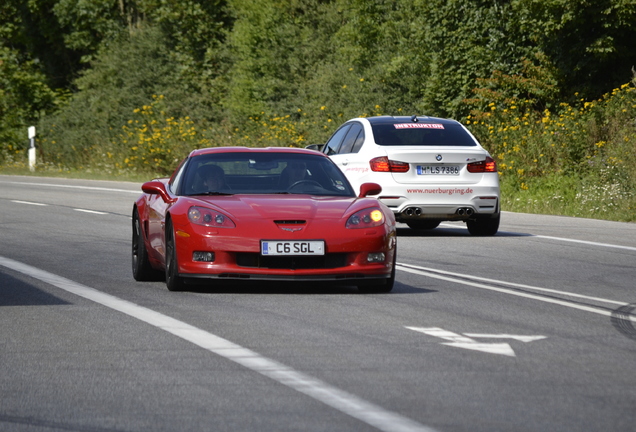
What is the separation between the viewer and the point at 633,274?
39.4ft

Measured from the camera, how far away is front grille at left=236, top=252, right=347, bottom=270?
9.79 metres

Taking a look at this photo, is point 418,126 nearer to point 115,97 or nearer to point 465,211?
point 465,211

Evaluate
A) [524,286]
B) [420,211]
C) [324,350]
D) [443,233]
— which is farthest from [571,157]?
[324,350]

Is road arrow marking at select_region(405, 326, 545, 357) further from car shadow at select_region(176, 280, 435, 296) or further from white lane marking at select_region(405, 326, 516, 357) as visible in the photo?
car shadow at select_region(176, 280, 435, 296)

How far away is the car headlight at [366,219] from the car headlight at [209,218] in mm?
951

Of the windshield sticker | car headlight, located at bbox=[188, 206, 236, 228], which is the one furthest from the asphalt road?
the windshield sticker

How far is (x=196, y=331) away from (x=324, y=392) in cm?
205

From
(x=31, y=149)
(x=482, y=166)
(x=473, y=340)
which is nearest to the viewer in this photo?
(x=473, y=340)

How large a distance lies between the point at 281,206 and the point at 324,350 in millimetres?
2932

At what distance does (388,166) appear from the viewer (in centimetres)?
1627

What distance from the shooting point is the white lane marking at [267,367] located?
5.45 meters

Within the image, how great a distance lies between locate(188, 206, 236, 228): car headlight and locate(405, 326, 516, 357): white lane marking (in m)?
2.30

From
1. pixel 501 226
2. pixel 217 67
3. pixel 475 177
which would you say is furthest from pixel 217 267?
pixel 217 67

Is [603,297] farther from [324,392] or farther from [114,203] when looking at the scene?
[114,203]
